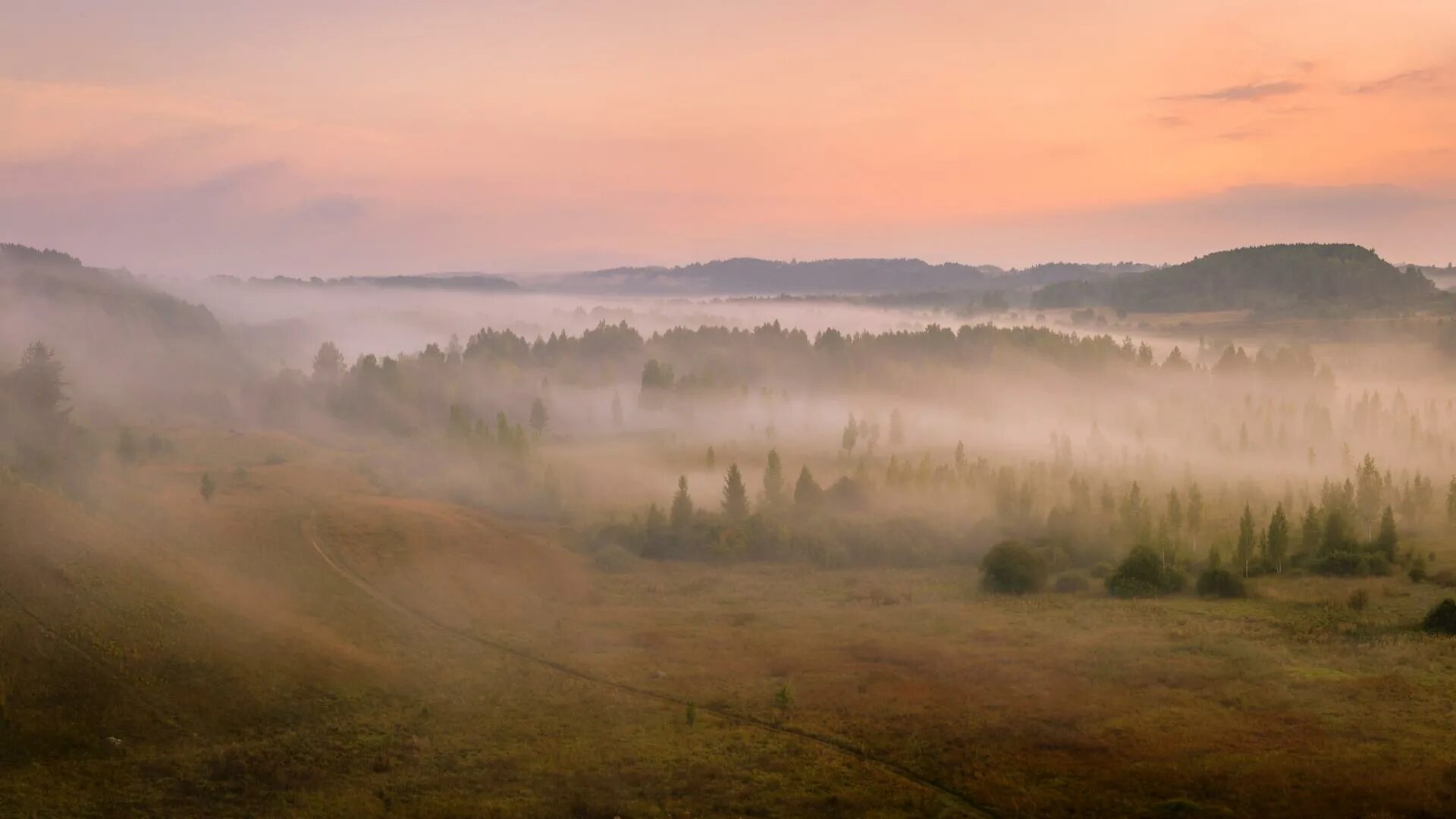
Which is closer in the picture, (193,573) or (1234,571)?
(193,573)

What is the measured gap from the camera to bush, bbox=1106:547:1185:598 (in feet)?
392

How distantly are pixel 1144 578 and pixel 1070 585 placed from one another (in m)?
8.79

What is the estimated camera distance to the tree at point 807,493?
17688cm

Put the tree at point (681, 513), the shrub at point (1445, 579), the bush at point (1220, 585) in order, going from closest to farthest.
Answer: the bush at point (1220, 585)
the shrub at point (1445, 579)
the tree at point (681, 513)

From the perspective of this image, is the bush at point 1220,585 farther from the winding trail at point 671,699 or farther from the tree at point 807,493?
the tree at point 807,493

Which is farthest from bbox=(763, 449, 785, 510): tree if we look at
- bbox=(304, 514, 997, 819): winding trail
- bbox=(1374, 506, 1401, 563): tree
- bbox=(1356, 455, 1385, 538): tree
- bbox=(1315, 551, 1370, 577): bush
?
bbox=(1356, 455, 1385, 538): tree

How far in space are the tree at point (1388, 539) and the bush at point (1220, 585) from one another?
26460 millimetres

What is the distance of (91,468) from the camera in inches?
5089

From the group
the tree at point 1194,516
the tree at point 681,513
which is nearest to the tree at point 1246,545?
the tree at point 1194,516

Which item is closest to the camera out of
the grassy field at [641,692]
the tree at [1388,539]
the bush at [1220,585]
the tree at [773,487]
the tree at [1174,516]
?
the grassy field at [641,692]

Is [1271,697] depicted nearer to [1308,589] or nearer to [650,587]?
[1308,589]

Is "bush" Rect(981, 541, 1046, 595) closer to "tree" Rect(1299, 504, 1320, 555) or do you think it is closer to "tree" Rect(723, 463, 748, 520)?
"tree" Rect(1299, 504, 1320, 555)

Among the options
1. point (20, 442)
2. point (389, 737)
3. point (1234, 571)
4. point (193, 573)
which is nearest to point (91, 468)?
point (20, 442)

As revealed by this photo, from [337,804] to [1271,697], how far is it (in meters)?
63.4
